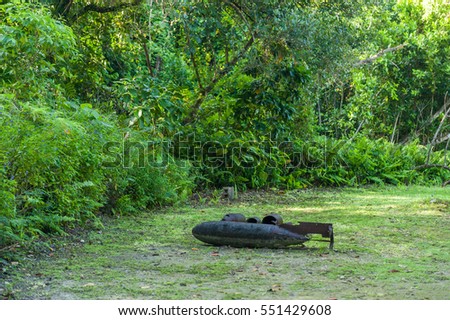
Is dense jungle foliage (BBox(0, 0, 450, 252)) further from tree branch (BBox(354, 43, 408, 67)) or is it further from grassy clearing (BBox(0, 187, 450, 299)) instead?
grassy clearing (BBox(0, 187, 450, 299))

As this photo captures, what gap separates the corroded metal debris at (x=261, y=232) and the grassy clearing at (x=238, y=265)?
0.10 metres

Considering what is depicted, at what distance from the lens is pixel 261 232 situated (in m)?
6.15

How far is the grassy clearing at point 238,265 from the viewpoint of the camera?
454 cm

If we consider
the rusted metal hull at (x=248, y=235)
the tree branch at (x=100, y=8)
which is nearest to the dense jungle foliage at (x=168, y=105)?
the tree branch at (x=100, y=8)

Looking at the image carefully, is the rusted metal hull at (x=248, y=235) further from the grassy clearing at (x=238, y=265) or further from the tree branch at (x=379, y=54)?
the tree branch at (x=379, y=54)

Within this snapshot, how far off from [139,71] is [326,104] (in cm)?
759

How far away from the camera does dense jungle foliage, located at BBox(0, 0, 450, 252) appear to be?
20.9ft

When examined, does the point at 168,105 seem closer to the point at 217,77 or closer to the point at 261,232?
the point at 217,77

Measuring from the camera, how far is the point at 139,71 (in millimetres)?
12414

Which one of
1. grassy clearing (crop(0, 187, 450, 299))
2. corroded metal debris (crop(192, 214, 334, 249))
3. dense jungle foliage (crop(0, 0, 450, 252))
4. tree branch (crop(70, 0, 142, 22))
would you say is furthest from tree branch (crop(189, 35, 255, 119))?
corroded metal debris (crop(192, 214, 334, 249))

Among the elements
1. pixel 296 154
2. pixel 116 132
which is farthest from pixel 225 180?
pixel 116 132

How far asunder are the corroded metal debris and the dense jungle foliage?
1.41m

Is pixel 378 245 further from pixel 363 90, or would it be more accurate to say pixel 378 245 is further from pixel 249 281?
pixel 363 90

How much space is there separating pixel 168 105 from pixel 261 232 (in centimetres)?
387
